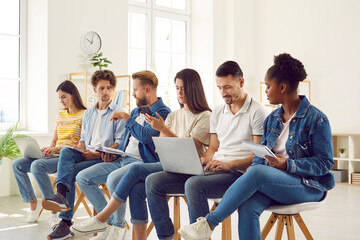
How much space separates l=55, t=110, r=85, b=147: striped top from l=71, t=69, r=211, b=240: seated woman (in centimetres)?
96

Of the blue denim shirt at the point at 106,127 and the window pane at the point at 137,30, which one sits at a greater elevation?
the window pane at the point at 137,30

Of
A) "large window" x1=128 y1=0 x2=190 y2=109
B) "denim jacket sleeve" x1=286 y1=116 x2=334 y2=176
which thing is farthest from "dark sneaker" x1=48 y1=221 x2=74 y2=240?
"large window" x1=128 y1=0 x2=190 y2=109

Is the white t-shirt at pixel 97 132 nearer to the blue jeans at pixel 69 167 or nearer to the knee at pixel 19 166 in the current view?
the blue jeans at pixel 69 167

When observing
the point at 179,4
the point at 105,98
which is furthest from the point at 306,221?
the point at 179,4

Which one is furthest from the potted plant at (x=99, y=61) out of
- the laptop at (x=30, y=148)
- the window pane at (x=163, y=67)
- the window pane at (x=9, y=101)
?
the laptop at (x=30, y=148)

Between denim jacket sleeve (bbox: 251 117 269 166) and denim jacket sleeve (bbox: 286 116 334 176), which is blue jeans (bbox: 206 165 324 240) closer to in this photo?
denim jacket sleeve (bbox: 286 116 334 176)

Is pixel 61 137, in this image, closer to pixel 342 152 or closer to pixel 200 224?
pixel 200 224

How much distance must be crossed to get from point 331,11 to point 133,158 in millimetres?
4540

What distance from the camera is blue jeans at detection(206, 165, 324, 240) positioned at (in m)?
2.02

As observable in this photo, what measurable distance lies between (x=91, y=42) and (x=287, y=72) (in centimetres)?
381

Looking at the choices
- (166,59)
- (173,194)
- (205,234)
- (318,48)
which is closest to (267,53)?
(318,48)

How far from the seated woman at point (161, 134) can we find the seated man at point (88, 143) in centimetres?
39

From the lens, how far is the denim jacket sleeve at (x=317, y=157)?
2.09 meters

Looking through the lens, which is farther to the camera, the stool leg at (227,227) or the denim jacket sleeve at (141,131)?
the denim jacket sleeve at (141,131)
